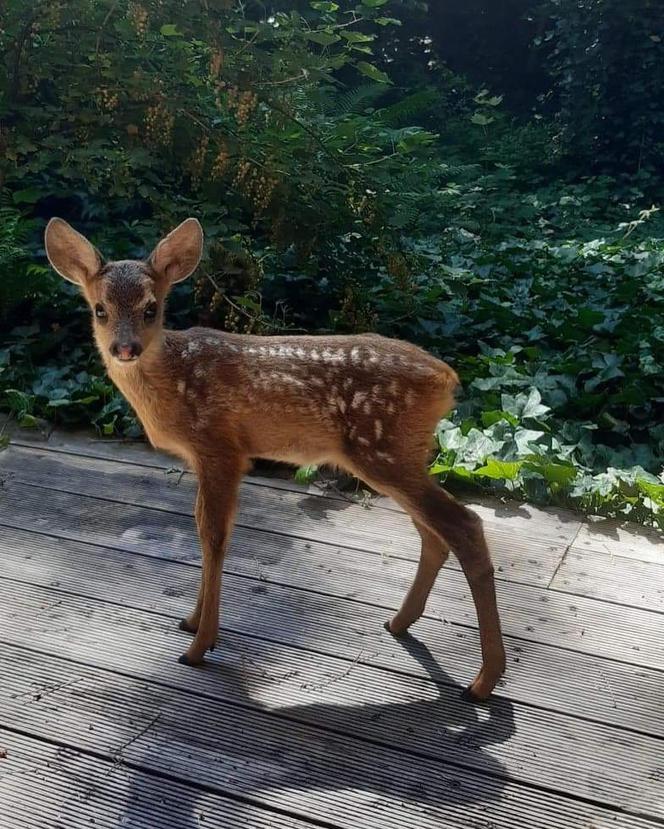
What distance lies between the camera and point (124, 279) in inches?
107

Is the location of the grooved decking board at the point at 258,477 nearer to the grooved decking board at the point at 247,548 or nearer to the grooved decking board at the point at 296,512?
the grooved decking board at the point at 296,512

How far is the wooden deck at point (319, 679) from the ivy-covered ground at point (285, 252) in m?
0.68

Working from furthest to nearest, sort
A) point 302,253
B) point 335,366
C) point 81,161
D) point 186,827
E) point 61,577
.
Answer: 1. point 302,253
2. point 81,161
3. point 61,577
4. point 335,366
5. point 186,827

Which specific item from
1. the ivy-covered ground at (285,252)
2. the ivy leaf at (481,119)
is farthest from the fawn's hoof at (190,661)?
the ivy leaf at (481,119)

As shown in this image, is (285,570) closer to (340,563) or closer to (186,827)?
(340,563)

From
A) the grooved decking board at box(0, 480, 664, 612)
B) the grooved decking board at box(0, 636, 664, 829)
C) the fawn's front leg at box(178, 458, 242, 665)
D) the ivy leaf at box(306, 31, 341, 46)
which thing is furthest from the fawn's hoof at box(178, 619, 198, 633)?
the ivy leaf at box(306, 31, 341, 46)

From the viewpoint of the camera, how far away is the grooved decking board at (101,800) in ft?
6.88

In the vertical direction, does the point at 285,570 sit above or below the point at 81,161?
below

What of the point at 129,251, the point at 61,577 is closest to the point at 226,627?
the point at 61,577

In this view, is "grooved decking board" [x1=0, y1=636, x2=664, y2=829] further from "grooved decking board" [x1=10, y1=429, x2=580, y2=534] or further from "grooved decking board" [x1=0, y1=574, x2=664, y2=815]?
"grooved decking board" [x1=10, y1=429, x2=580, y2=534]

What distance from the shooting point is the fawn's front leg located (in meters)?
2.71

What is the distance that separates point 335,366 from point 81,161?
2800mm

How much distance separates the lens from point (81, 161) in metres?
4.88

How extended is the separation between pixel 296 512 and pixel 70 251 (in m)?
1.43
